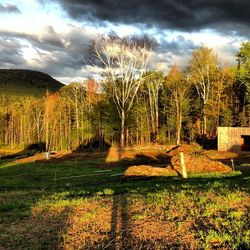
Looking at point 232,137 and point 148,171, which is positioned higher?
point 232,137

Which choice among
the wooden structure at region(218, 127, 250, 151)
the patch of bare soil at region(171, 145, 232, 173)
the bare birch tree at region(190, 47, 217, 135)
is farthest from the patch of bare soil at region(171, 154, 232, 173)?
the bare birch tree at region(190, 47, 217, 135)

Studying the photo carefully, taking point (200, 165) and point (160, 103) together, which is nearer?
point (200, 165)

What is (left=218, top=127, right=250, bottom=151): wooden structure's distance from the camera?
211ft

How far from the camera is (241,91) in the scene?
8256cm

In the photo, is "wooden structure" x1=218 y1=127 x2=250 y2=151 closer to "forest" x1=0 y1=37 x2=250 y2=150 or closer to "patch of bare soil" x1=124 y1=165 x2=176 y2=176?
"forest" x1=0 y1=37 x2=250 y2=150

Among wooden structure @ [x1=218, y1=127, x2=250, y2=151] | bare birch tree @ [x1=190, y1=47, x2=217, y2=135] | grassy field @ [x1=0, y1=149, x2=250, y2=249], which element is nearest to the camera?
grassy field @ [x1=0, y1=149, x2=250, y2=249]

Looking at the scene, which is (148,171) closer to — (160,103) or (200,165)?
(200,165)

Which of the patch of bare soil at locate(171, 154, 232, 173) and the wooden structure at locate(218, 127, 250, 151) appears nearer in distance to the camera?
the patch of bare soil at locate(171, 154, 232, 173)

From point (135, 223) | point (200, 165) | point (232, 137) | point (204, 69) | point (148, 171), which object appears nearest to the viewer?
point (135, 223)

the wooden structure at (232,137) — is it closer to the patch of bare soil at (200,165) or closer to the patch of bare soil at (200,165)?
the patch of bare soil at (200,165)

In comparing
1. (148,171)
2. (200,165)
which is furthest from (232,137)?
(148,171)

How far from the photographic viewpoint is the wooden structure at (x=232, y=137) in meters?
64.4

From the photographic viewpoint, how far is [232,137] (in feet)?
212

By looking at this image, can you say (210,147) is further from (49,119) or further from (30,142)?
(30,142)
